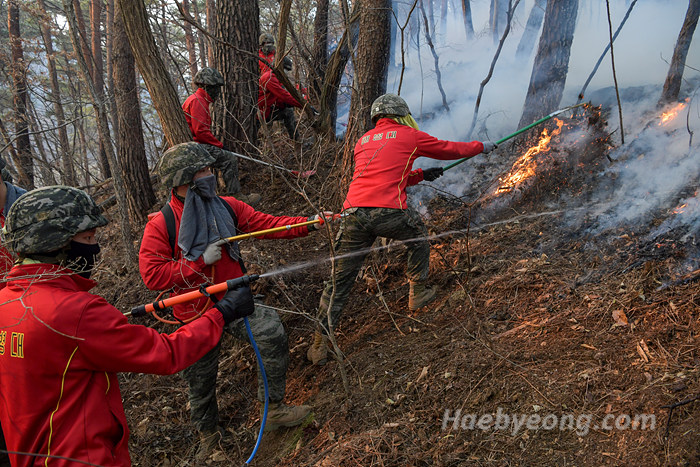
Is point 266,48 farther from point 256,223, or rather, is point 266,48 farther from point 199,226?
point 199,226

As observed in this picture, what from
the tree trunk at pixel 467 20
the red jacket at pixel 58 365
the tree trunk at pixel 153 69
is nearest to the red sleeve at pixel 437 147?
the tree trunk at pixel 153 69

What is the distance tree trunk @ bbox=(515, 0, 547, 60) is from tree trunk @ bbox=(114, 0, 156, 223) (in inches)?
357

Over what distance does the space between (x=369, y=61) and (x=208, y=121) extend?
2.70m

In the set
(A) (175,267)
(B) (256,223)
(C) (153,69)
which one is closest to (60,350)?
(A) (175,267)

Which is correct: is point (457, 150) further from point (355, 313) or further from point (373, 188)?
point (355, 313)

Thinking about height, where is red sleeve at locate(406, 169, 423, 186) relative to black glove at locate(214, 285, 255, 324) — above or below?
above

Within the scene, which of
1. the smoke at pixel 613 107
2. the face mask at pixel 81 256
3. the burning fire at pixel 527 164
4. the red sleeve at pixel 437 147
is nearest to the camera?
the face mask at pixel 81 256

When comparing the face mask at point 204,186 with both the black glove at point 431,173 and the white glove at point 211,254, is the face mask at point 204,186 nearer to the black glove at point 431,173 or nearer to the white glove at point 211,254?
the white glove at point 211,254

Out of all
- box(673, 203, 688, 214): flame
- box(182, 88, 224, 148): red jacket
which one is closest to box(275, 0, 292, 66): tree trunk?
box(182, 88, 224, 148): red jacket

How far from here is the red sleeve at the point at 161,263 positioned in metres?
3.32

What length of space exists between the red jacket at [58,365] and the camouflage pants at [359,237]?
8.00 feet

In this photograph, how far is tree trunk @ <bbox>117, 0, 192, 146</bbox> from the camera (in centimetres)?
521

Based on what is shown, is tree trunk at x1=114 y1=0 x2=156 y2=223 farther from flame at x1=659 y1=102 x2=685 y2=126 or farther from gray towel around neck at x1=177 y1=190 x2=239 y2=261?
flame at x1=659 y1=102 x2=685 y2=126

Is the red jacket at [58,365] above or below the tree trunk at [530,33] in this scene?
below
